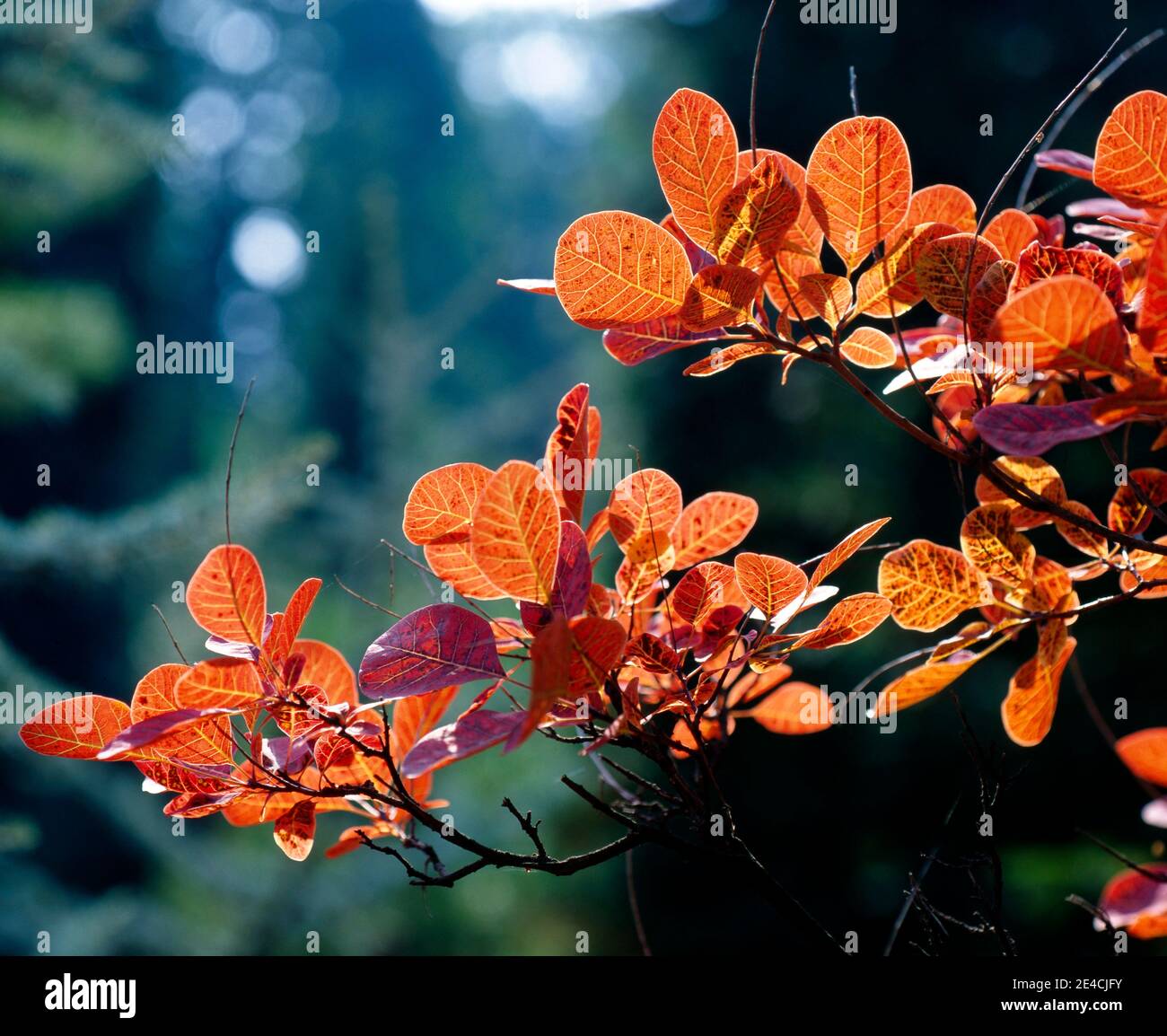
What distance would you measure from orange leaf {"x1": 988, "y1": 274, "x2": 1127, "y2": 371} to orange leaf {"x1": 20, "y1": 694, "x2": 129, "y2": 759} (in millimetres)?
479

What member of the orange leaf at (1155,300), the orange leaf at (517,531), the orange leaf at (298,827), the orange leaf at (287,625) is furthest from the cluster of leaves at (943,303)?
the orange leaf at (298,827)

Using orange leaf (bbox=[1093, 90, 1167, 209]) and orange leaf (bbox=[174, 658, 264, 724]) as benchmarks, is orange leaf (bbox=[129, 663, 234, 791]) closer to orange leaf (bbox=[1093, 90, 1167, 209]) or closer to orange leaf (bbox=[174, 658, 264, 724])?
orange leaf (bbox=[174, 658, 264, 724])

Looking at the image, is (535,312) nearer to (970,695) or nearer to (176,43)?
(176,43)

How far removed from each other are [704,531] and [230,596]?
0.95ft

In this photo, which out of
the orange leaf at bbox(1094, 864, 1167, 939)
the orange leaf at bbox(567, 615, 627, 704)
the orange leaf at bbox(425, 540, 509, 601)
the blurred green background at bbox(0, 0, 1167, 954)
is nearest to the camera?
the orange leaf at bbox(1094, 864, 1167, 939)

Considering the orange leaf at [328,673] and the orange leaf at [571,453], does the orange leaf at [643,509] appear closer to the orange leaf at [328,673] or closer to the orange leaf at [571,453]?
the orange leaf at [571,453]

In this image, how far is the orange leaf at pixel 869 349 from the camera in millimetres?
520

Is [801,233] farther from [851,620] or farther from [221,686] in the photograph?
[221,686]

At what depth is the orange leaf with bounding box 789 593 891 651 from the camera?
48 centimetres

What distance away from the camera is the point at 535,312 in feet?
24.5

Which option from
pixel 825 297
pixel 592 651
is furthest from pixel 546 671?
pixel 825 297

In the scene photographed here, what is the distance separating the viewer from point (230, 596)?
1.51ft

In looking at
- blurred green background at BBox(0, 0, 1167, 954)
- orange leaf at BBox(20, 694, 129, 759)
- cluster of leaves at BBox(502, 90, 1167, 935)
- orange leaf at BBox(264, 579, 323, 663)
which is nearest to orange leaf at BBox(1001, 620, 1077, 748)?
cluster of leaves at BBox(502, 90, 1167, 935)
